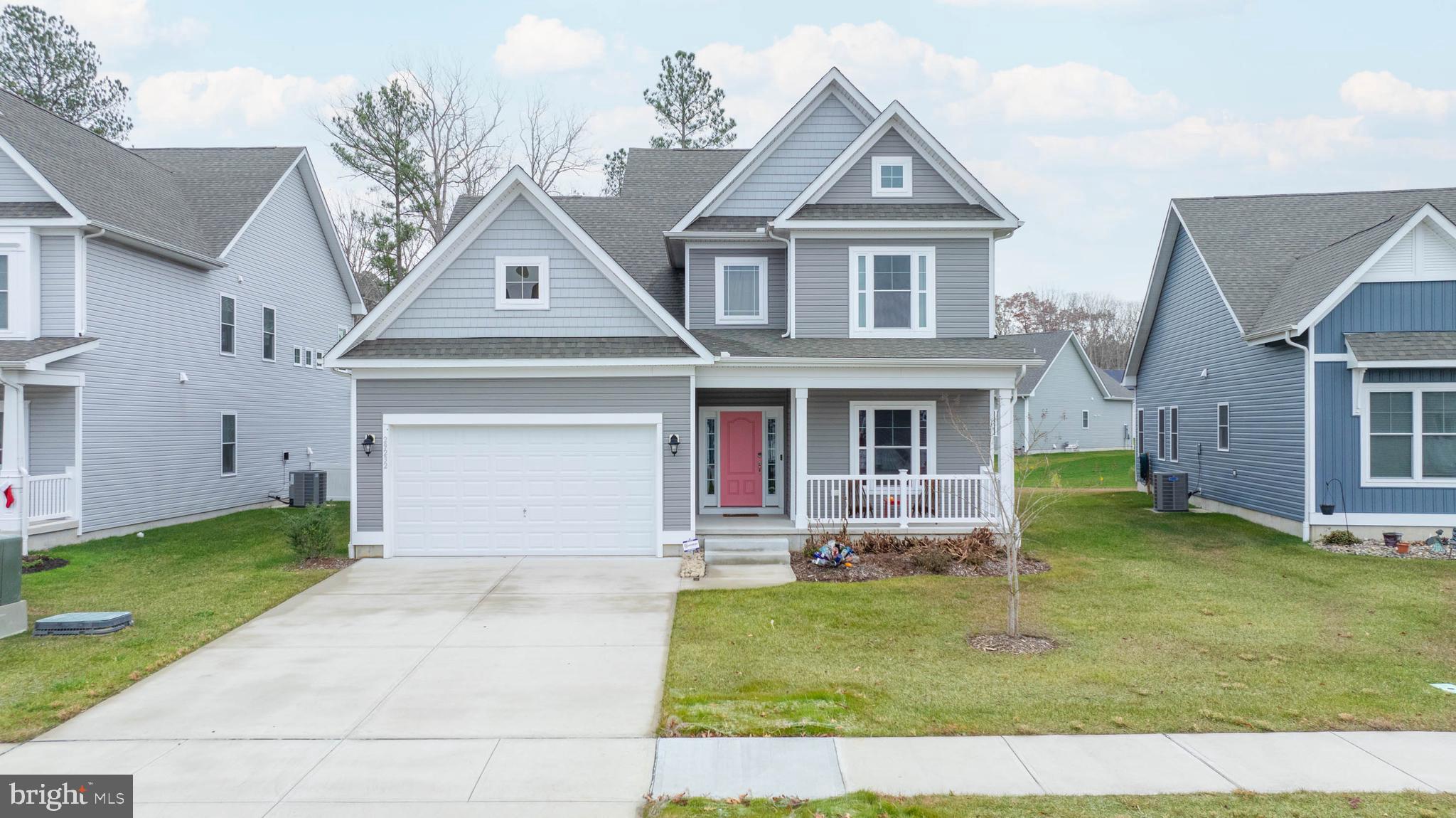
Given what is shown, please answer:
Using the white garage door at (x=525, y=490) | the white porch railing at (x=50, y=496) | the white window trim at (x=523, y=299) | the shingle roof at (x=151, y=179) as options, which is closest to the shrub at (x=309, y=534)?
the white garage door at (x=525, y=490)

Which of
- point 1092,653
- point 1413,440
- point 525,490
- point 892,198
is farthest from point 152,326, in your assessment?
point 1413,440

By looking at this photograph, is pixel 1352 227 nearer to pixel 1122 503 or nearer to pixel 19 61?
pixel 1122 503

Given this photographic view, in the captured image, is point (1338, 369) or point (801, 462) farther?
point (1338, 369)

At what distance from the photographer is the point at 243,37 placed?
22328 millimetres

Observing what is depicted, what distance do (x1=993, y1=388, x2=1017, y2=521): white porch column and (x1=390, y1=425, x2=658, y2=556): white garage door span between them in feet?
18.4

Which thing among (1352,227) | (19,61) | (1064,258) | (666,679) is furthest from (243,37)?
(1064,258)

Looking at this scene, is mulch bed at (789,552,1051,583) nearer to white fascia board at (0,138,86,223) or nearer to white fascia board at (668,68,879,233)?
white fascia board at (668,68,879,233)

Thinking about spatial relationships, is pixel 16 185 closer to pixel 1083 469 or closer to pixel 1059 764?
pixel 1059 764

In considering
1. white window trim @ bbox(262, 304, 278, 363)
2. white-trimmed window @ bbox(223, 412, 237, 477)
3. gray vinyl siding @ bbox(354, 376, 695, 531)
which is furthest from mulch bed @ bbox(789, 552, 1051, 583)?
white window trim @ bbox(262, 304, 278, 363)

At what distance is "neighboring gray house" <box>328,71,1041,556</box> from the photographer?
533 inches

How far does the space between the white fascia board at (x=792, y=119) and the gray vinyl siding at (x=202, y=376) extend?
10627 mm

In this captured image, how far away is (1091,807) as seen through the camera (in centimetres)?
484

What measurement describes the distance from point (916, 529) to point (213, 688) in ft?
33.0

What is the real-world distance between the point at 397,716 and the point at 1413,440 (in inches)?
628
